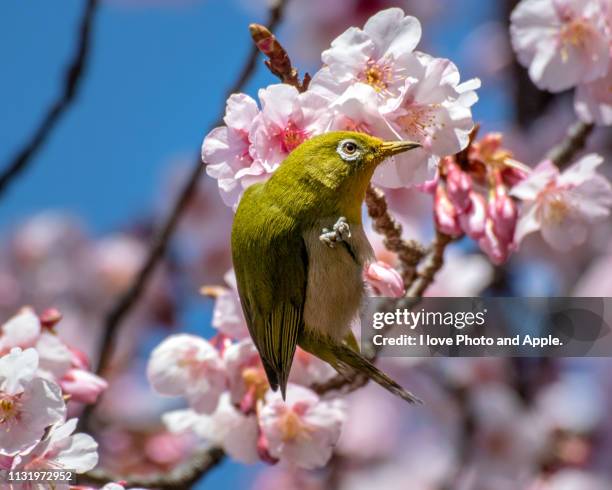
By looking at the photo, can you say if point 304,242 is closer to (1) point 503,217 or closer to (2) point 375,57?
(2) point 375,57

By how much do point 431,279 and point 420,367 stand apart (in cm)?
139

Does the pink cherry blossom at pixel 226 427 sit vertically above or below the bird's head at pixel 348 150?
below

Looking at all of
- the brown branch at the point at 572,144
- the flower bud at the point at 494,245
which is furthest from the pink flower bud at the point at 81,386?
the brown branch at the point at 572,144

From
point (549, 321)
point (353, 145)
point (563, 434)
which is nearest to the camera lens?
point (353, 145)

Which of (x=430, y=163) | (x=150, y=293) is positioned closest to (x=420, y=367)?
(x=150, y=293)

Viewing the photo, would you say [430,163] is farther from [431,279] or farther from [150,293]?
[150,293]

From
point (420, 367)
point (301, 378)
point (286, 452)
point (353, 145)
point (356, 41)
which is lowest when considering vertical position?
point (286, 452)

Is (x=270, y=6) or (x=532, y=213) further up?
(x=270, y=6)

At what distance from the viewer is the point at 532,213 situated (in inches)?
86.9

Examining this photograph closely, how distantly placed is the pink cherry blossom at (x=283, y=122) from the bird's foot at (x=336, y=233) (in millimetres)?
147

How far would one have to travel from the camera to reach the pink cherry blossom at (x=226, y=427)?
2.20m

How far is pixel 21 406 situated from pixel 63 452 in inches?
4.0

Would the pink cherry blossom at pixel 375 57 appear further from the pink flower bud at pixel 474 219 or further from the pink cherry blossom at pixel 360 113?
the pink flower bud at pixel 474 219

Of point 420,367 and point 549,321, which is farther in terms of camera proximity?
point 420,367
